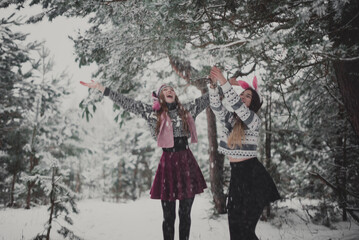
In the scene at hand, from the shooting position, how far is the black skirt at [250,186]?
2.12 meters

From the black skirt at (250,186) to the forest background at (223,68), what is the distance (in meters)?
1.10

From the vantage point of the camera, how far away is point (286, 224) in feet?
16.5

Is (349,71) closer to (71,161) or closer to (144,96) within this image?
(144,96)

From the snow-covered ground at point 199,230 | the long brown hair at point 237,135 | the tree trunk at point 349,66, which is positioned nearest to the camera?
the long brown hair at point 237,135

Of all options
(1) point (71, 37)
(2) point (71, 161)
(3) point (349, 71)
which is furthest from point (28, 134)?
(3) point (349, 71)

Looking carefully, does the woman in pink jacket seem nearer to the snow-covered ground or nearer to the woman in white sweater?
the woman in white sweater

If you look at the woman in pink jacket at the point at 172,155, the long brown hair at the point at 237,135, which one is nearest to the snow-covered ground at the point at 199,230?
the woman in pink jacket at the point at 172,155

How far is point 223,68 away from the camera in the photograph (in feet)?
9.91

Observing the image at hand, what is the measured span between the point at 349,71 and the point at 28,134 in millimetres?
11964

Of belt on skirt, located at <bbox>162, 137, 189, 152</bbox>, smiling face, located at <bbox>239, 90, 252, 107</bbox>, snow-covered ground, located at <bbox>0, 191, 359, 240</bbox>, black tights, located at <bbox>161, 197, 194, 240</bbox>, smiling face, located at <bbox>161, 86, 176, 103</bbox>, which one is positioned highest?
smiling face, located at <bbox>161, 86, 176, 103</bbox>

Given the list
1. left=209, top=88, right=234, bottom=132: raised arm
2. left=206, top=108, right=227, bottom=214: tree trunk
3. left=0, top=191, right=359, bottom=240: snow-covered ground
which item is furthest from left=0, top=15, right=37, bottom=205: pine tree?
left=209, top=88, right=234, bottom=132: raised arm

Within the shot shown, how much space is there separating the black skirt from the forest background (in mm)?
1098

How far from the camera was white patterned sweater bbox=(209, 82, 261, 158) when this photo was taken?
81.8 inches

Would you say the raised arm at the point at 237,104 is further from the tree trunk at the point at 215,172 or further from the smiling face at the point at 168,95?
the tree trunk at the point at 215,172
